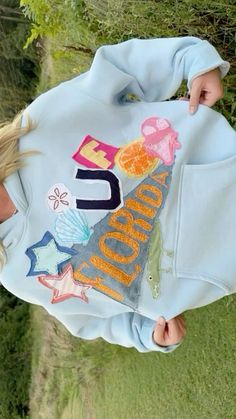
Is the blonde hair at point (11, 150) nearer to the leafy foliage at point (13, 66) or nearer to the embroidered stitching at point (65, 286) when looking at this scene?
the embroidered stitching at point (65, 286)

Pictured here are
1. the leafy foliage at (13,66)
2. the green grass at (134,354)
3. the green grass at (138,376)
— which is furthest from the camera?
the leafy foliage at (13,66)

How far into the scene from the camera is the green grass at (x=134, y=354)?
8.82 ft

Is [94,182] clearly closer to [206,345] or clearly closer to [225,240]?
[225,240]

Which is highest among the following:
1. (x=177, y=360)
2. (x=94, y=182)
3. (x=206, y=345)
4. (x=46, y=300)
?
(x=94, y=182)

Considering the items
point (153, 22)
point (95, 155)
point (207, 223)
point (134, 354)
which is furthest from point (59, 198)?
point (134, 354)

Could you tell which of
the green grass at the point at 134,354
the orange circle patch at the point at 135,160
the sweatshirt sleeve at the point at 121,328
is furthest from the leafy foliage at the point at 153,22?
the sweatshirt sleeve at the point at 121,328

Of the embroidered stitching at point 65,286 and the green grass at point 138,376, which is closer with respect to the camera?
the embroidered stitching at point 65,286

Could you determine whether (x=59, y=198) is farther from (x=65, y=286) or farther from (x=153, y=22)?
(x=153, y=22)

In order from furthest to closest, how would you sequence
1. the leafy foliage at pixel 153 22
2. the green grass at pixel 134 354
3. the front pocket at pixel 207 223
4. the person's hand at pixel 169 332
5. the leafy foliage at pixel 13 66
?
1. the leafy foliage at pixel 13 66
2. the green grass at pixel 134 354
3. the leafy foliage at pixel 153 22
4. the person's hand at pixel 169 332
5. the front pocket at pixel 207 223

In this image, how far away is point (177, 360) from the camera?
4.03 metres

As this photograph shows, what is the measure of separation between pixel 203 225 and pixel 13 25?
18.2ft

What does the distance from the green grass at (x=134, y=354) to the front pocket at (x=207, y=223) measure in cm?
82

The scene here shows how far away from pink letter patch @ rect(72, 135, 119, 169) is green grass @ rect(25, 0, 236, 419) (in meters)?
0.82

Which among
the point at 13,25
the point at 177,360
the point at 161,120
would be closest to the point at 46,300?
the point at 161,120
